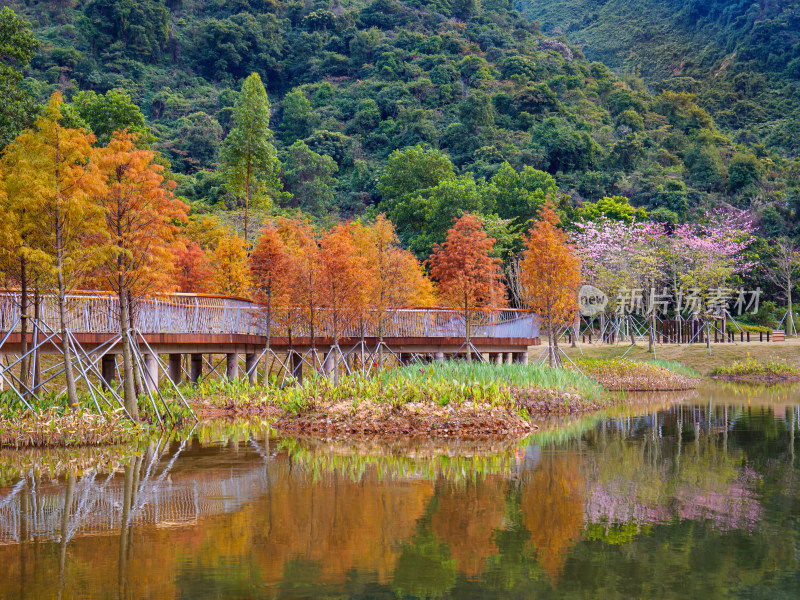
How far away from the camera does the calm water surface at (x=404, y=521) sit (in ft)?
25.4

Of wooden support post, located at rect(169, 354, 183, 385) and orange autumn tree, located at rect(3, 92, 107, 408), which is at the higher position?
orange autumn tree, located at rect(3, 92, 107, 408)

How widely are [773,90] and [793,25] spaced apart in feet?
48.7

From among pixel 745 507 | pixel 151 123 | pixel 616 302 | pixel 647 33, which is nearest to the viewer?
pixel 745 507

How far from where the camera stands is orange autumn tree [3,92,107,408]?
1731 centimetres

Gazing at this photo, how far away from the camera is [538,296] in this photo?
103 ft

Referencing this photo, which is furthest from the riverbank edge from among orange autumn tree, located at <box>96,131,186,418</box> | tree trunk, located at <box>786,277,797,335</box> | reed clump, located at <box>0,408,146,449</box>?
tree trunk, located at <box>786,277,797,335</box>

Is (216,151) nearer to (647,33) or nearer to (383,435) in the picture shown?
(383,435)

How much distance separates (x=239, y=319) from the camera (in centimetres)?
2684

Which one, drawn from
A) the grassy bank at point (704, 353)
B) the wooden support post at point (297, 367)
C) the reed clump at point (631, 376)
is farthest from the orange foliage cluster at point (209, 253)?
the grassy bank at point (704, 353)

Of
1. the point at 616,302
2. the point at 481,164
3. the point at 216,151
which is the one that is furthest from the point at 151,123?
the point at 616,302

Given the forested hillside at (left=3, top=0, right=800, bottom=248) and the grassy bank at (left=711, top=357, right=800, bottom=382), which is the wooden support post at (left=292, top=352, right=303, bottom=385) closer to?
the forested hillside at (left=3, top=0, right=800, bottom=248)

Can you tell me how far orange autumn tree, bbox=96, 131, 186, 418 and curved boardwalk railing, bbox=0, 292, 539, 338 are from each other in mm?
2130

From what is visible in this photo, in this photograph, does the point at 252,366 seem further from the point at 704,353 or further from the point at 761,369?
the point at 704,353

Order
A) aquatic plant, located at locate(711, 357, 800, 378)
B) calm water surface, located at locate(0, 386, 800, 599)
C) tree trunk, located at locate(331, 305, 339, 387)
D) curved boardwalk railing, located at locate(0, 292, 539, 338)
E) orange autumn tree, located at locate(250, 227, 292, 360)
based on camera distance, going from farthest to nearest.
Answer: aquatic plant, located at locate(711, 357, 800, 378), tree trunk, located at locate(331, 305, 339, 387), orange autumn tree, located at locate(250, 227, 292, 360), curved boardwalk railing, located at locate(0, 292, 539, 338), calm water surface, located at locate(0, 386, 800, 599)
